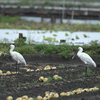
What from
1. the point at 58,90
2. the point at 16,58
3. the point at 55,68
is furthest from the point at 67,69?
the point at 58,90

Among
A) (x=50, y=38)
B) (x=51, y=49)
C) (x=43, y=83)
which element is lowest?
(x=43, y=83)

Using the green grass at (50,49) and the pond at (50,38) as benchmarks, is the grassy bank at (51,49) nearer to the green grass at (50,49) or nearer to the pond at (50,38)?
the green grass at (50,49)

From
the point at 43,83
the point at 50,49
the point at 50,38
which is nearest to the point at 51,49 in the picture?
the point at 50,49

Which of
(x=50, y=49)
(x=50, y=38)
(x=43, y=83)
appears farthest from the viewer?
(x=50, y=38)

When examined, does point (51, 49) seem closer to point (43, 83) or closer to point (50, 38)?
point (50, 38)

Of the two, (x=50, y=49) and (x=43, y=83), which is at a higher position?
(x=50, y=49)

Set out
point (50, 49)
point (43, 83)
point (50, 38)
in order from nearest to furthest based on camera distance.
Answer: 1. point (43, 83)
2. point (50, 49)
3. point (50, 38)

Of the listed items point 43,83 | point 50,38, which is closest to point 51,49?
point 50,38

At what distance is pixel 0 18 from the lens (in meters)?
18.2

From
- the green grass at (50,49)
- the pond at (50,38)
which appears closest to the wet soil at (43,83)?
the green grass at (50,49)

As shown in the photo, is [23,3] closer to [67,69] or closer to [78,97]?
[67,69]

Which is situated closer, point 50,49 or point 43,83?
point 43,83

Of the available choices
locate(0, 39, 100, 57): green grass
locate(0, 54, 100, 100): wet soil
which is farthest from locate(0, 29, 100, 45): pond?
locate(0, 54, 100, 100): wet soil

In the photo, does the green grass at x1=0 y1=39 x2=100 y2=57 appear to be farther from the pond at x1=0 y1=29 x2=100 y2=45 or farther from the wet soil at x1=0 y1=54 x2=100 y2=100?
the pond at x1=0 y1=29 x2=100 y2=45
